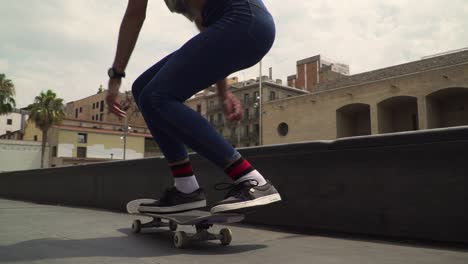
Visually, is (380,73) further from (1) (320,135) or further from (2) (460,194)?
(2) (460,194)

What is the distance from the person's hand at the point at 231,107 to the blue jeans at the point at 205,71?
15.3 inches

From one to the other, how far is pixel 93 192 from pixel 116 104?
3925 mm

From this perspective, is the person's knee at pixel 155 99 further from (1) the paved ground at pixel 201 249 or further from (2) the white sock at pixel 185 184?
(1) the paved ground at pixel 201 249

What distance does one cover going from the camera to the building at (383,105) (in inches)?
1592

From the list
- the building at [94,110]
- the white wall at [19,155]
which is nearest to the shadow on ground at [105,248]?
the white wall at [19,155]

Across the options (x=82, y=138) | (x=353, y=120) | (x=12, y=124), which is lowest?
(x=82, y=138)

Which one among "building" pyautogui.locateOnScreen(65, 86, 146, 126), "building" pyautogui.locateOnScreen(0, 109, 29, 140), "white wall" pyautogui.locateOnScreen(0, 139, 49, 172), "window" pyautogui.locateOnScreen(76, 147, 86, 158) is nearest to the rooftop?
"window" pyautogui.locateOnScreen(76, 147, 86, 158)

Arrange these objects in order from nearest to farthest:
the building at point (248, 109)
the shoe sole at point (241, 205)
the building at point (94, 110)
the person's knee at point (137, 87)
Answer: the shoe sole at point (241, 205)
the person's knee at point (137, 87)
the building at point (248, 109)
the building at point (94, 110)

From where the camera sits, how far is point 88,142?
55.2 m

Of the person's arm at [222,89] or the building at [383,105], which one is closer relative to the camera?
the person's arm at [222,89]

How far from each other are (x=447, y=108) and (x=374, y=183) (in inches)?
1769

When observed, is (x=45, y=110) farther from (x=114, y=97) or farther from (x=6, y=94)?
(x=114, y=97)

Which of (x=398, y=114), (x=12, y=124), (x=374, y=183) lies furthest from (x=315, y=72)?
(x=374, y=183)

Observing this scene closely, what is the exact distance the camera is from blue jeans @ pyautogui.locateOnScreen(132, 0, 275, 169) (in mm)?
2029
